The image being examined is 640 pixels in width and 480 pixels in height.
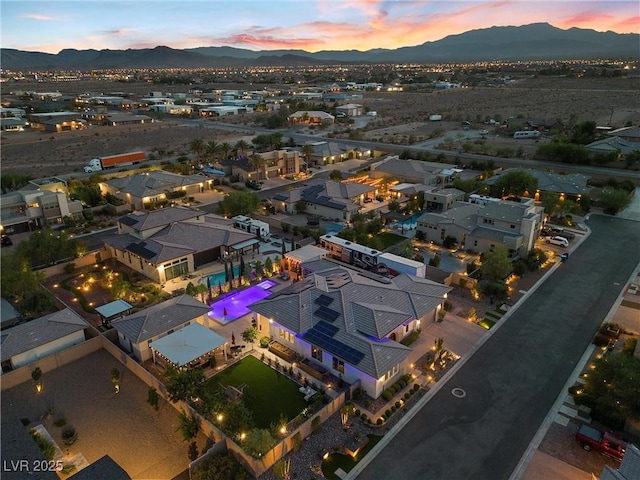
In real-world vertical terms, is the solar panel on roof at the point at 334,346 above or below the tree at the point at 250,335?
above

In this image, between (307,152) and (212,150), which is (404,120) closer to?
(307,152)

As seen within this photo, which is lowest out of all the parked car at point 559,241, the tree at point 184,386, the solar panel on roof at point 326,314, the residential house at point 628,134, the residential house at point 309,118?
the parked car at point 559,241

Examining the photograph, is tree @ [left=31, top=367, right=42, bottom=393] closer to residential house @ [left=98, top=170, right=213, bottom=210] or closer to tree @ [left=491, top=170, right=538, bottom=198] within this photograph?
residential house @ [left=98, top=170, right=213, bottom=210]

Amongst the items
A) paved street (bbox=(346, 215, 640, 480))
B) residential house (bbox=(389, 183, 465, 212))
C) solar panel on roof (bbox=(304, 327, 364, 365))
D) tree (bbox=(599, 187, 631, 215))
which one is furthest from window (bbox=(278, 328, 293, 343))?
tree (bbox=(599, 187, 631, 215))

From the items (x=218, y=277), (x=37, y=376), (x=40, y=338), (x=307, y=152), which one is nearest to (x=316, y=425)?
(x=37, y=376)

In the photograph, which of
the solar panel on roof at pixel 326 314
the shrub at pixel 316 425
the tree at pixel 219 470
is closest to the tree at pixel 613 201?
the solar panel on roof at pixel 326 314

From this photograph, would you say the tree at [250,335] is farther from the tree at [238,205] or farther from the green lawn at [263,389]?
the tree at [238,205]
